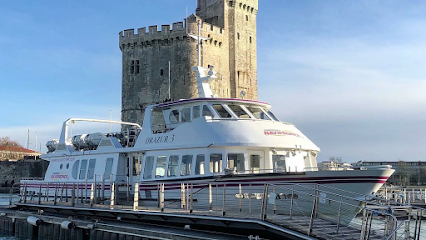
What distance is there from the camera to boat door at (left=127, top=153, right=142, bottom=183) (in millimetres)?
16898

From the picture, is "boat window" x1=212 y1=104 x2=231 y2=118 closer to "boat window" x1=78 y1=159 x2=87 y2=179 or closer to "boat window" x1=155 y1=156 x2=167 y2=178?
"boat window" x1=155 y1=156 x2=167 y2=178

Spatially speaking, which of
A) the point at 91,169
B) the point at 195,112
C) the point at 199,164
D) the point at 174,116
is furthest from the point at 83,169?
the point at 199,164

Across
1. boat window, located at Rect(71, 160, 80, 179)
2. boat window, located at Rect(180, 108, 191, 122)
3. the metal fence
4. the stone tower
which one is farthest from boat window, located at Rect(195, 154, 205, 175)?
the stone tower

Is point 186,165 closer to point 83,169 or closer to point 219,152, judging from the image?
point 219,152

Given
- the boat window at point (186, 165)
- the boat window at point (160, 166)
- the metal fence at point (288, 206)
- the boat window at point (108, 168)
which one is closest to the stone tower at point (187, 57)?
the boat window at point (108, 168)

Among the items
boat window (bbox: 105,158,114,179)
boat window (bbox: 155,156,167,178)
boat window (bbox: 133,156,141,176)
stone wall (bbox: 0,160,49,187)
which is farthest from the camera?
stone wall (bbox: 0,160,49,187)

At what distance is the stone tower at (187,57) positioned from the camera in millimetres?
51875

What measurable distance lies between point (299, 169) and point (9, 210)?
1145cm

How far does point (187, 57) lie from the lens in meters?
51.8

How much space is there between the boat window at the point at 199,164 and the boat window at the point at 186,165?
0.30 metres

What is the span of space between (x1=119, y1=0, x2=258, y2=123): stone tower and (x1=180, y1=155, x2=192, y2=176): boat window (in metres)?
35.4

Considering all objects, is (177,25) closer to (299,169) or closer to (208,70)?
(208,70)

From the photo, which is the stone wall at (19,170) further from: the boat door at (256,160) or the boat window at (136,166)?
the boat door at (256,160)

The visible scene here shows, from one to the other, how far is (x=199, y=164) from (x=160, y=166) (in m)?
1.72
